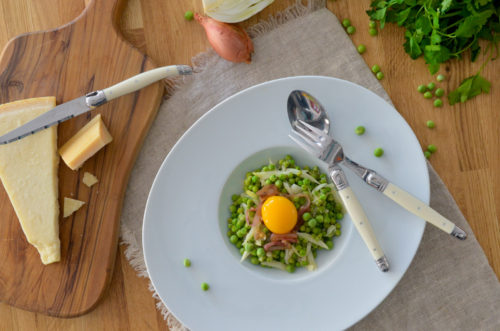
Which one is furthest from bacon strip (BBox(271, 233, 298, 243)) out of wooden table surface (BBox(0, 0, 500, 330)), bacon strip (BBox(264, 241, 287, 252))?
wooden table surface (BBox(0, 0, 500, 330))

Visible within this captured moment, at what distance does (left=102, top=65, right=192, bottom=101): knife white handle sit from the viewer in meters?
3.24

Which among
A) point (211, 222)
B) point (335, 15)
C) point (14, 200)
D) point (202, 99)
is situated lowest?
point (211, 222)

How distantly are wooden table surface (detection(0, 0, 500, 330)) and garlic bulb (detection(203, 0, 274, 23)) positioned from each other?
120 millimetres

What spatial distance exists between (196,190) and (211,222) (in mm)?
241

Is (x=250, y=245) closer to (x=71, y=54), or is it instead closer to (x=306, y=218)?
(x=306, y=218)

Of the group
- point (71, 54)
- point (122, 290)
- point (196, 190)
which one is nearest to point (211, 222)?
point (196, 190)

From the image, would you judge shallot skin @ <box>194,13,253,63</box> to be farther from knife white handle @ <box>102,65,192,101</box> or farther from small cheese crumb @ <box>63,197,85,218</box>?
small cheese crumb @ <box>63,197,85,218</box>

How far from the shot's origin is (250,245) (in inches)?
125

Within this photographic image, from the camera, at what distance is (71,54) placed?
3436 millimetres

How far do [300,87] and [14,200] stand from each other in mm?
2167

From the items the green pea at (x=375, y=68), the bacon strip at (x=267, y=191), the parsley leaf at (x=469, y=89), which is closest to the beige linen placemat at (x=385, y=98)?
the green pea at (x=375, y=68)

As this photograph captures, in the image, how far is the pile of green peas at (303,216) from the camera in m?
3.18

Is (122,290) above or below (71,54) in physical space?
below

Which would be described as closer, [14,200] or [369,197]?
[369,197]
